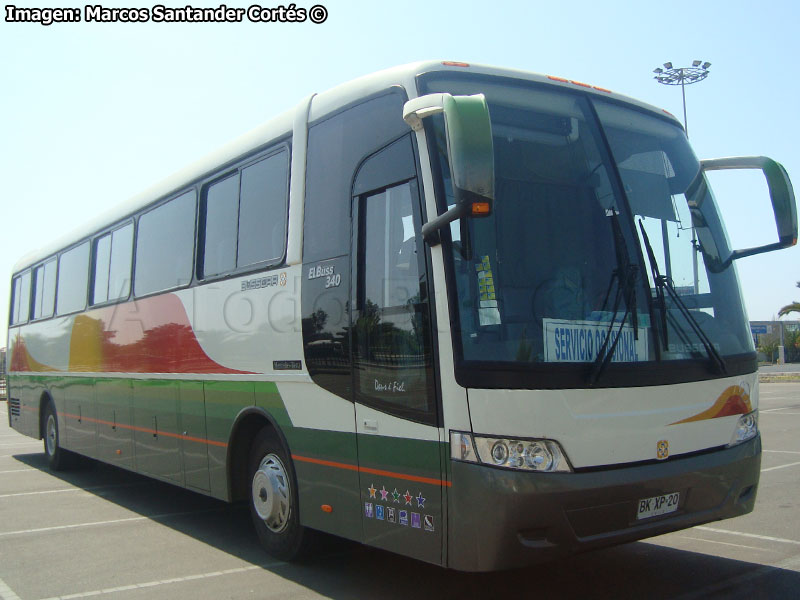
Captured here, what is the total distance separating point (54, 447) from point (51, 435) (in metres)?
0.28

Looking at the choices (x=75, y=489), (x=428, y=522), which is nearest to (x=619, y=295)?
(x=428, y=522)

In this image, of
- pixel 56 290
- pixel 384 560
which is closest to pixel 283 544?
pixel 384 560

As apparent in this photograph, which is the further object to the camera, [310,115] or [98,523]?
[98,523]

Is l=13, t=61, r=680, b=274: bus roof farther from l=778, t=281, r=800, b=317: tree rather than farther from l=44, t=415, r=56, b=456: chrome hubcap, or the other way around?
l=778, t=281, r=800, b=317: tree

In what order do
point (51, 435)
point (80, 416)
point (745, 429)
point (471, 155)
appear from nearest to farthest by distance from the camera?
point (471, 155) < point (745, 429) < point (80, 416) < point (51, 435)

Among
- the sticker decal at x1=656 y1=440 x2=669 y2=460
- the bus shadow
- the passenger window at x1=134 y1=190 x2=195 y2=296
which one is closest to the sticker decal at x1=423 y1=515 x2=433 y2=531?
the bus shadow

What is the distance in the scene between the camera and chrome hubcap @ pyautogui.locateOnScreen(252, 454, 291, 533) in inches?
259

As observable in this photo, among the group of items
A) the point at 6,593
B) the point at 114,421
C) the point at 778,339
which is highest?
the point at 778,339

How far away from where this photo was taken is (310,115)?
6.60m

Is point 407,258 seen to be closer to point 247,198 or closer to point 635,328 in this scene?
point 635,328

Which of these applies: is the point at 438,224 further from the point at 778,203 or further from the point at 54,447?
the point at 54,447

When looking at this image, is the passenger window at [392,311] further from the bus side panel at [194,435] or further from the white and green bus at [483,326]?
the bus side panel at [194,435]

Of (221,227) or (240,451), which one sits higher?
(221,227)

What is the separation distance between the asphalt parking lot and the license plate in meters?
0.78
